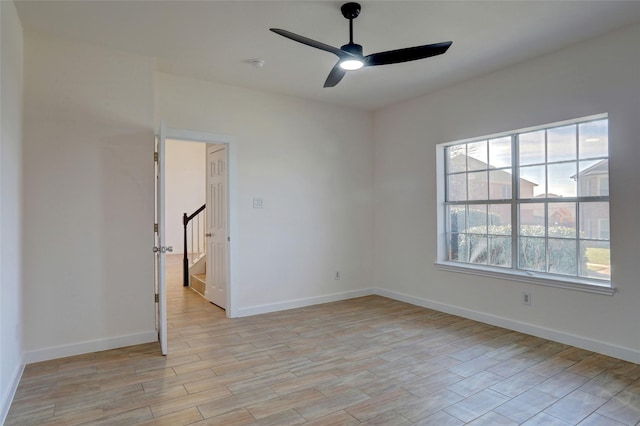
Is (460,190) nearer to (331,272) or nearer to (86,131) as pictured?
(331,272)

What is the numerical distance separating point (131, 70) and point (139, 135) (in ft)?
2.05

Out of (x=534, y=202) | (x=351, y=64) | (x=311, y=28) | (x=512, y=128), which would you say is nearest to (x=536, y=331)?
(x=534, y=202)

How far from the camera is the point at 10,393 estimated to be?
246 centimetres

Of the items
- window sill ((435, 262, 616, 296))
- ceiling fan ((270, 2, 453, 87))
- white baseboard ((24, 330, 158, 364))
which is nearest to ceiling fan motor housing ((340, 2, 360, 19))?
ceiling fan ((270, 2, 453, 87))

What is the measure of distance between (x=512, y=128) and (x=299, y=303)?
3259 millimetres

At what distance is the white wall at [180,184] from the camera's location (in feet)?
33.0

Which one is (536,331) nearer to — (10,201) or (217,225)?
(217,225)

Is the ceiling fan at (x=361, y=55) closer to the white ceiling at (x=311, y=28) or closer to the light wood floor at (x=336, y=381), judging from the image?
the white ceiling at (x=311, y=28)

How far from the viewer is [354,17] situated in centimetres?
275

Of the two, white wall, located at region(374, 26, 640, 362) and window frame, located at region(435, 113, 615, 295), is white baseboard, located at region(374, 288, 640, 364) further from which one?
window frame, located at region(435, 113, 615, 295)

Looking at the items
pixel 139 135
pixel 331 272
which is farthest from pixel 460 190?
pixel 139 135

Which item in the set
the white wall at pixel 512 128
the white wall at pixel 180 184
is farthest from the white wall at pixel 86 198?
the white wall at pixel 180 184

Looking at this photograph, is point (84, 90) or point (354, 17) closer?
point (354, 17)

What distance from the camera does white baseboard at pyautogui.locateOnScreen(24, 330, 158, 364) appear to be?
309 cm
